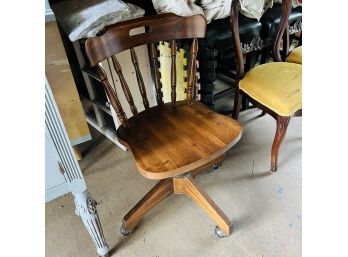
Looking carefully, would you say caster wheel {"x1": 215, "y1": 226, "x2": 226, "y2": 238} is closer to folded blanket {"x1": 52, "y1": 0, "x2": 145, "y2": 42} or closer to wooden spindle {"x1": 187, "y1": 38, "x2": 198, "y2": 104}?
wooden spindle {"x1": 187, "y1": 38, "x2": 198, "y2": 104}

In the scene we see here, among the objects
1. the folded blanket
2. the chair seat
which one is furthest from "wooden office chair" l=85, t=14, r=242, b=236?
the folded blanket

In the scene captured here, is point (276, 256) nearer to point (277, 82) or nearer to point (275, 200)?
point (275, 200)

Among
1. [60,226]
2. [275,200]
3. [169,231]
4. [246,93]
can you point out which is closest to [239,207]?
[275,200]

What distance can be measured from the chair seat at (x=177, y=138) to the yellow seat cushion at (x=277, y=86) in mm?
318

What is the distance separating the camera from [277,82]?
1281 millimetres

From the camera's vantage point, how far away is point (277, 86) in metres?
1.26

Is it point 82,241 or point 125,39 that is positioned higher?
point 125,39

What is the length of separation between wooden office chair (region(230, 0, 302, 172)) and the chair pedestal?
48 centimetres

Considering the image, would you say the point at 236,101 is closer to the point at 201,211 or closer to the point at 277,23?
the point at 277,23

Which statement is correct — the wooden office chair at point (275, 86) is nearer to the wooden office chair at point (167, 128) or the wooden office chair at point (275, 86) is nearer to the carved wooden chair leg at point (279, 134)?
the carved wooden chair leg at point (279, 134)

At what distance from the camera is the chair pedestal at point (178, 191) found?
3.66 feet

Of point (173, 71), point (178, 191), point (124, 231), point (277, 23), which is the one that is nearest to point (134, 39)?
point (173, 71)
